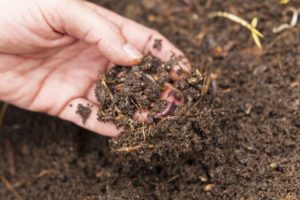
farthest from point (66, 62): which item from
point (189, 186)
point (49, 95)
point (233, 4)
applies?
point (233, 4)

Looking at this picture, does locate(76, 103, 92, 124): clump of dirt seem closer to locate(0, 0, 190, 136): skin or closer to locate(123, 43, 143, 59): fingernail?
locate(0, 0, 190, 136): skin

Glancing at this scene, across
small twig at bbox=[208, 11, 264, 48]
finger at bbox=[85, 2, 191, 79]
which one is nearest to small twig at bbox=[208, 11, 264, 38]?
small twig at bbox=[208, 11, 264, 48]

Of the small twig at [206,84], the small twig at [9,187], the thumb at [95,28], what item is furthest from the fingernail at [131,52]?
the small twig at [9,187]

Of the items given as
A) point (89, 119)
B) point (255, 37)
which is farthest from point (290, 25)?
point (89, 119)

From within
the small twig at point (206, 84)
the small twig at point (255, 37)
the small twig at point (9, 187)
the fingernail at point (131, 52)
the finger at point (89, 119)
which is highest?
the small twig at point (255, 37)

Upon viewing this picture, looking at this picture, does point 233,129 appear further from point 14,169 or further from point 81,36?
point 14,169

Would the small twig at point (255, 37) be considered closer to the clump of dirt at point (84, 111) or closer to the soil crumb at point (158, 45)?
the soil crumb at point (158, 45)
